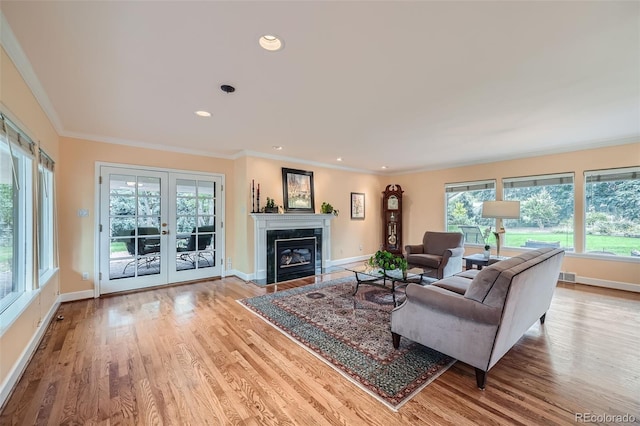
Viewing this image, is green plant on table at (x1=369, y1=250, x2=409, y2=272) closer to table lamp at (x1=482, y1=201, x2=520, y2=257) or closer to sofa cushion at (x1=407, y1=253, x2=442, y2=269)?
sofa cushion at (x1=407, y1=253, x2=442, y2=269)

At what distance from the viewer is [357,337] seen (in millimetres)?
2623

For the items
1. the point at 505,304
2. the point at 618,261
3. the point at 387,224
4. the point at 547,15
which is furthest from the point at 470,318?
the point at 387,224

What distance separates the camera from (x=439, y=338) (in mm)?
2074

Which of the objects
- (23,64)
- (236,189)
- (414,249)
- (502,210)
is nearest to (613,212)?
(502,210)

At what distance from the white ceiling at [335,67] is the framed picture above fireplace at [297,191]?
158 centimetres

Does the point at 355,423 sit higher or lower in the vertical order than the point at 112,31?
lower

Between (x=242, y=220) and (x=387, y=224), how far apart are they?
154 inches

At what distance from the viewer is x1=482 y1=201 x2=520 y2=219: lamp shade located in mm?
4398

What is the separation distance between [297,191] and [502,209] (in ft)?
12.4

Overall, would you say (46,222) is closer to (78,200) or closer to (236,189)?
(78,200)

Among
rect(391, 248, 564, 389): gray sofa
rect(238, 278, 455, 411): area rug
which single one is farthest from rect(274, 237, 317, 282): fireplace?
rect(391, 248, 564, 389): gray sofa

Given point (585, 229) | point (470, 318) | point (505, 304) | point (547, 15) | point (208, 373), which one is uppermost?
point (547, 15)

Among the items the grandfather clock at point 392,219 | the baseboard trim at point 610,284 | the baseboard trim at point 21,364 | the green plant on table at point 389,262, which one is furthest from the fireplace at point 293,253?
the baseboard trim at point 610,284

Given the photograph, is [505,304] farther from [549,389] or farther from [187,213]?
[187,213]
